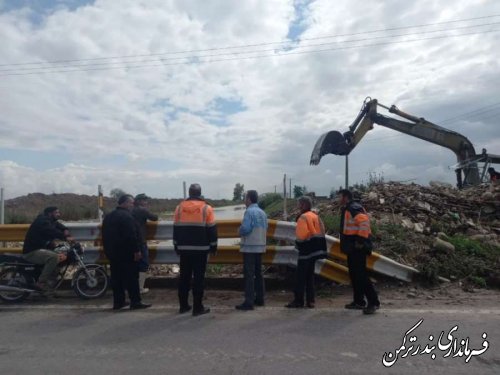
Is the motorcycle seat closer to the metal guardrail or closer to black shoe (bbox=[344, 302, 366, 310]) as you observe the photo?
the metal guardrail

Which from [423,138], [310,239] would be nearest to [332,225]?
[310,239]

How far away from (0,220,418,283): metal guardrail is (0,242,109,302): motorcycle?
0.41 meters

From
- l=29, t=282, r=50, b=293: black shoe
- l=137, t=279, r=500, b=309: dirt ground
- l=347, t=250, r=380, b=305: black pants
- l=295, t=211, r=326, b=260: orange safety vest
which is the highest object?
l=295, t=211, r=326, b=260: orange safety vest

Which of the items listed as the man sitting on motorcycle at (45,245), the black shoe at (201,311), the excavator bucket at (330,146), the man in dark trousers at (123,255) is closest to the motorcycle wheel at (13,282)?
the man sitting on motorcycle at (45,245)

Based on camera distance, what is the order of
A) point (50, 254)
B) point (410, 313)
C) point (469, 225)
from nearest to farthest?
point (410, 313) → point (50, 254) → point (469, 225)

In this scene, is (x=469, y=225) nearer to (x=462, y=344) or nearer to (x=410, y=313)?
(x=410, y=313)

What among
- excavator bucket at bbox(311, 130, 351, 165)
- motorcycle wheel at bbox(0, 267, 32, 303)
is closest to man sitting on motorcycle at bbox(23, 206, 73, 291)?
motorcycle wheel at bbox(0, 267, 32, 303)

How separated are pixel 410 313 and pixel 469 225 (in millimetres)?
5141

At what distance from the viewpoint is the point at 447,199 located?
40.4 ft

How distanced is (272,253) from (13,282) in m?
4.25

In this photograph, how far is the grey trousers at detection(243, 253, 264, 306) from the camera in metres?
7.10

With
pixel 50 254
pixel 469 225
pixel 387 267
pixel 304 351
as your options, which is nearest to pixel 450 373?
pixel 304 351

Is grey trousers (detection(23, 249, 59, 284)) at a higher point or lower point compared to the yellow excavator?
lower

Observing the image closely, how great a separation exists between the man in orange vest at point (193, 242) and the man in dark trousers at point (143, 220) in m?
1.08
